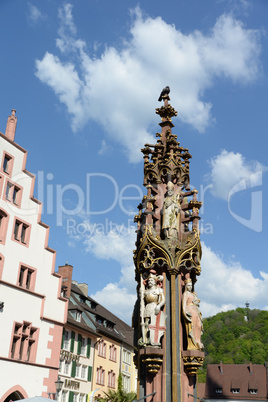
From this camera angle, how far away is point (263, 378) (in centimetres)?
6228

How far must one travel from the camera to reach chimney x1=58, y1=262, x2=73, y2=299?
38156 millimetres

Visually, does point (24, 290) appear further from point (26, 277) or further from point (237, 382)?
point (237, 382)

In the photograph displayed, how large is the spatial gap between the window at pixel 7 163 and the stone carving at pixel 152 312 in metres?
15.4

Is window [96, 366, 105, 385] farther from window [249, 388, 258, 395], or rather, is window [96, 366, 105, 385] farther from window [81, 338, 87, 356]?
window [249, 388, 258, 395]

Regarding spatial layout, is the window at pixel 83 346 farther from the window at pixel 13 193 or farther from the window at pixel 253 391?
the window at pixel 253 391

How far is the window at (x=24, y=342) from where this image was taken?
76.2 ft

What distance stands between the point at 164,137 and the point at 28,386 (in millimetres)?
15891

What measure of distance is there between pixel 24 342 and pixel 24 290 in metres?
2.79

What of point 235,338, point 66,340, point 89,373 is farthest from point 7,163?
point 235,338

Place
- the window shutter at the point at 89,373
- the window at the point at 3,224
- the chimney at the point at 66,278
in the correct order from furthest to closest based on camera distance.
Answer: the window shutter at the point at 89,373 → the chimney at the point at 66,278 → the window at the point at 3,224

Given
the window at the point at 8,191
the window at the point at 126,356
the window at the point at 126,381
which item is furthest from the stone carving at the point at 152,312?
the window at the point at 126,381

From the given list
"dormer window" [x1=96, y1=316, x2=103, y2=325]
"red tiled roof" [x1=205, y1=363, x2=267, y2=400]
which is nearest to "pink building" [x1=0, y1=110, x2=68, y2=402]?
"dormer window" [x1=96, y1=316, x2=103, y2=325]

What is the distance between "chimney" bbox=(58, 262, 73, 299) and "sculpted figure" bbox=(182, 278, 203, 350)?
86.5 ft

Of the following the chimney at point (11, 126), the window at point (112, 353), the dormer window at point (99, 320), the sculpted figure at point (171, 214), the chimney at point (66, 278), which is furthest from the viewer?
the window at point (112, 353)
